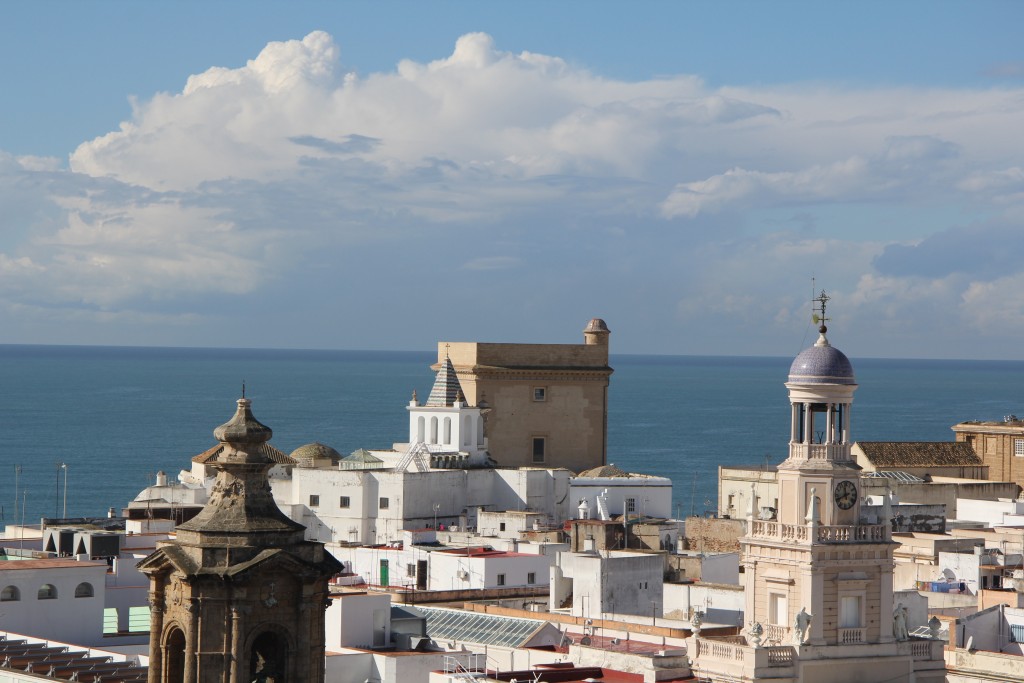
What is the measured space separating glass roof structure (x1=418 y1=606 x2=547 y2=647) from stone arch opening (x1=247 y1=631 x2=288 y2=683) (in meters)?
20.1

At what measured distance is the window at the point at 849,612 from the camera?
3541 centimetres

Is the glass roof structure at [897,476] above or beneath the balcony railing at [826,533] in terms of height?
above

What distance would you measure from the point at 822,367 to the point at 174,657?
18.0 meters

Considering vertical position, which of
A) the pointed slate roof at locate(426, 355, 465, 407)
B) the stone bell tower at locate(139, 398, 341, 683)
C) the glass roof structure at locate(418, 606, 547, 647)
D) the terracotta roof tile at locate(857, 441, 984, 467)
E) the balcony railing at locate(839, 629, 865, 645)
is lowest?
the glass roof structure at locate(418, 606, 547, 647)

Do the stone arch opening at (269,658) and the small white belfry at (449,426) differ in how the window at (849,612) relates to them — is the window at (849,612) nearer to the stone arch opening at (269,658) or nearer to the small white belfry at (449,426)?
the stone arch opening at (269,658)

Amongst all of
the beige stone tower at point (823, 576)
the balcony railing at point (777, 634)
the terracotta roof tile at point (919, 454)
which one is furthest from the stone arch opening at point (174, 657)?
the terracotta roof tile at point (919, 454)

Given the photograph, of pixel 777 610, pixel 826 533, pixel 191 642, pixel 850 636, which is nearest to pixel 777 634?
pixel 777 610

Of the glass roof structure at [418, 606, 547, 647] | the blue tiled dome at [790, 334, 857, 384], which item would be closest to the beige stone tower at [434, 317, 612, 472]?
the glass roof structure at [418, 606, 547, 647]

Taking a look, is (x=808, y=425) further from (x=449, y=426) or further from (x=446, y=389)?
(x=446, y=389)

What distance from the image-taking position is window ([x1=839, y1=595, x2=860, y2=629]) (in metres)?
35.4

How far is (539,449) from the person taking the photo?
89.4 m

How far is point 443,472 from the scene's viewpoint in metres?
68.4

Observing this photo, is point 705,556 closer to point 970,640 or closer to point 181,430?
point 970,640

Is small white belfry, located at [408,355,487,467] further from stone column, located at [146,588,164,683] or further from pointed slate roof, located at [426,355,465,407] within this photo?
stone column, located at [146,588,164,683]
